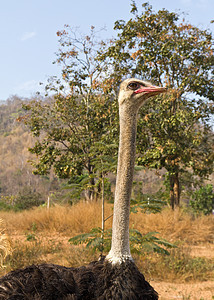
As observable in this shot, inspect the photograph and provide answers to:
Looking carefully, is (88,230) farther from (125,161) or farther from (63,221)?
(125,161)

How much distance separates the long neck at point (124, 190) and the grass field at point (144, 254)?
3.68ft

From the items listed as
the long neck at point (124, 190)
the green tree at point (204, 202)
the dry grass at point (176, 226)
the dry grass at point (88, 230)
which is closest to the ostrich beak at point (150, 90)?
the long neck at point (124, 190)

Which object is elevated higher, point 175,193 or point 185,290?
point 175,193

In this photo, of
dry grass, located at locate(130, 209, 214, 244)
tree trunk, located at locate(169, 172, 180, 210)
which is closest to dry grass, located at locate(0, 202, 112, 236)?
dry grass, located at locate(130, 209, 214, 244)

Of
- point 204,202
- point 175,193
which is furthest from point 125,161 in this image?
point 204,202

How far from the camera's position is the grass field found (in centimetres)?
404

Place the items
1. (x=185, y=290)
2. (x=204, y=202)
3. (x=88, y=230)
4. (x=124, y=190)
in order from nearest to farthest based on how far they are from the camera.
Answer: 1. (x=124, y=190)
2. (x=185, y=290)
3. (x=88, y=230)
4. (x=204, y=202)

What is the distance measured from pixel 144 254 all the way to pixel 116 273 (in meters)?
2.75

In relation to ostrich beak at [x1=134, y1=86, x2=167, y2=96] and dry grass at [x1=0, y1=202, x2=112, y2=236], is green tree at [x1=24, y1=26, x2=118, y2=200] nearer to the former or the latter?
dry grass at [x1=0, y1=202, x2=112, y2=236]

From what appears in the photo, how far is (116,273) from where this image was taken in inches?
75.9

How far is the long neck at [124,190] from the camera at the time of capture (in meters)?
1.99

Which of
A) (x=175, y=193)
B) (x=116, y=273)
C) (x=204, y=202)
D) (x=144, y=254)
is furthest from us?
(x=204, y=202)

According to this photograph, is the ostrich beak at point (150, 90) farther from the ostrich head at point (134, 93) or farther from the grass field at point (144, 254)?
the grass field at point (144, 254)

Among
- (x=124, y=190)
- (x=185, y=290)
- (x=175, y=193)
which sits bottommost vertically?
(x=185, y=290)
